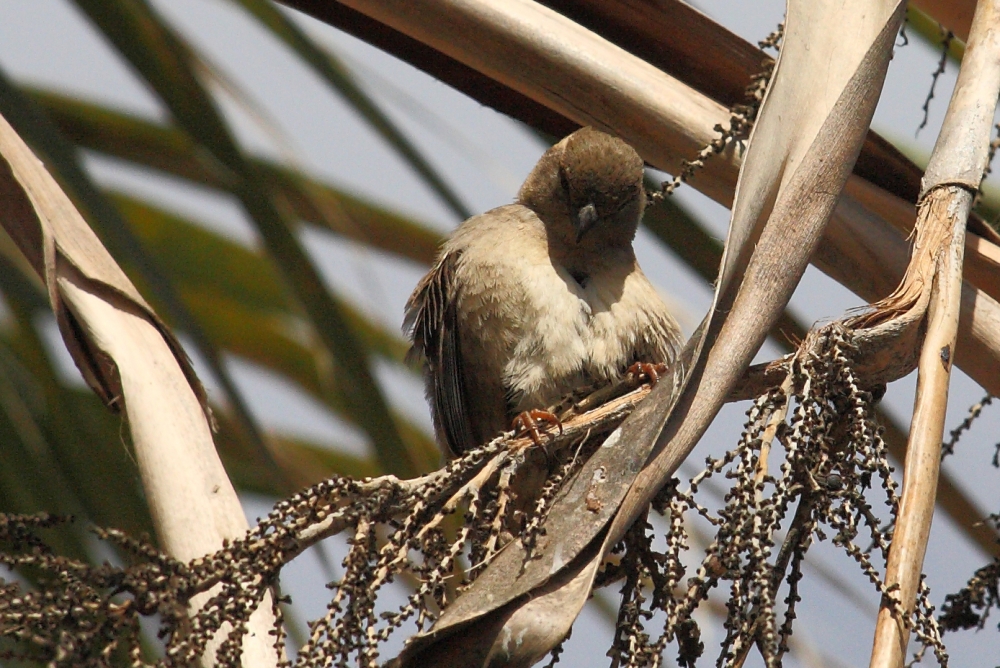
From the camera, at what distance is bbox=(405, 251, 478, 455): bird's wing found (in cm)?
358

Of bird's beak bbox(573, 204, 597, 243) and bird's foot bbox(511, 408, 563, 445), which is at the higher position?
bird's beak bbox(573, 204, 597, 243)

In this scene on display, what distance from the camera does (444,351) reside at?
3623 millimetres

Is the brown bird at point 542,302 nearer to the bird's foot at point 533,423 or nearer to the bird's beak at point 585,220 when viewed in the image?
the bird's beak at point 585,220

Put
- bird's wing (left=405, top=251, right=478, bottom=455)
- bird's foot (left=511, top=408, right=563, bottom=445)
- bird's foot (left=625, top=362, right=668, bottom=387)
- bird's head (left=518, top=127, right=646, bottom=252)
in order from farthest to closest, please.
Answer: bird's head (left=518, top=127, right=646, bottom=252)
bird's wing (left=405, top=251, right=478, bottom=455)
bird's foot (left=625, top=362, right=668, bottom=387)
bird's foot (left=511, top=408, right=563, bottom=445)

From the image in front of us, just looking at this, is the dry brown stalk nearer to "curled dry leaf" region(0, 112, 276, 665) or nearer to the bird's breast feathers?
"curled dry leaf" region(0, 112, 276, 665)

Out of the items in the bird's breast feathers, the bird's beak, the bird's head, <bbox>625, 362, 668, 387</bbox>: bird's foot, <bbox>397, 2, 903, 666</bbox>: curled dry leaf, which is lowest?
<bbox>397, 2, 903, 666</bbox>: curled dry leaf

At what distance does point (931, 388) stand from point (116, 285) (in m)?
1.34

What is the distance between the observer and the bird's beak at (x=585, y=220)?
3609 mm

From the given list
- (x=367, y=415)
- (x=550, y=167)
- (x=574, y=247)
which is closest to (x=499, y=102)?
(x=367, y=415)

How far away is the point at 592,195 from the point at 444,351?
726mm

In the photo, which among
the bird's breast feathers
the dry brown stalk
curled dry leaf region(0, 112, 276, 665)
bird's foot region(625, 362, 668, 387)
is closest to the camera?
the dry brown stalk

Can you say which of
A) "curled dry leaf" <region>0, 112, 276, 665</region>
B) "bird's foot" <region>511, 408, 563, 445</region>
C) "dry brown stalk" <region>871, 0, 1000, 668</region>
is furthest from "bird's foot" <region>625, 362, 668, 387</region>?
"curled dry leaf" <region>0, 112, 276, 665</region>

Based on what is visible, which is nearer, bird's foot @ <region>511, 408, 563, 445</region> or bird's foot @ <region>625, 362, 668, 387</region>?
bird's foot @ <region>511, 408, 563, 445</region>

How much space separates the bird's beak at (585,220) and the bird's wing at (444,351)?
41 centimetres
